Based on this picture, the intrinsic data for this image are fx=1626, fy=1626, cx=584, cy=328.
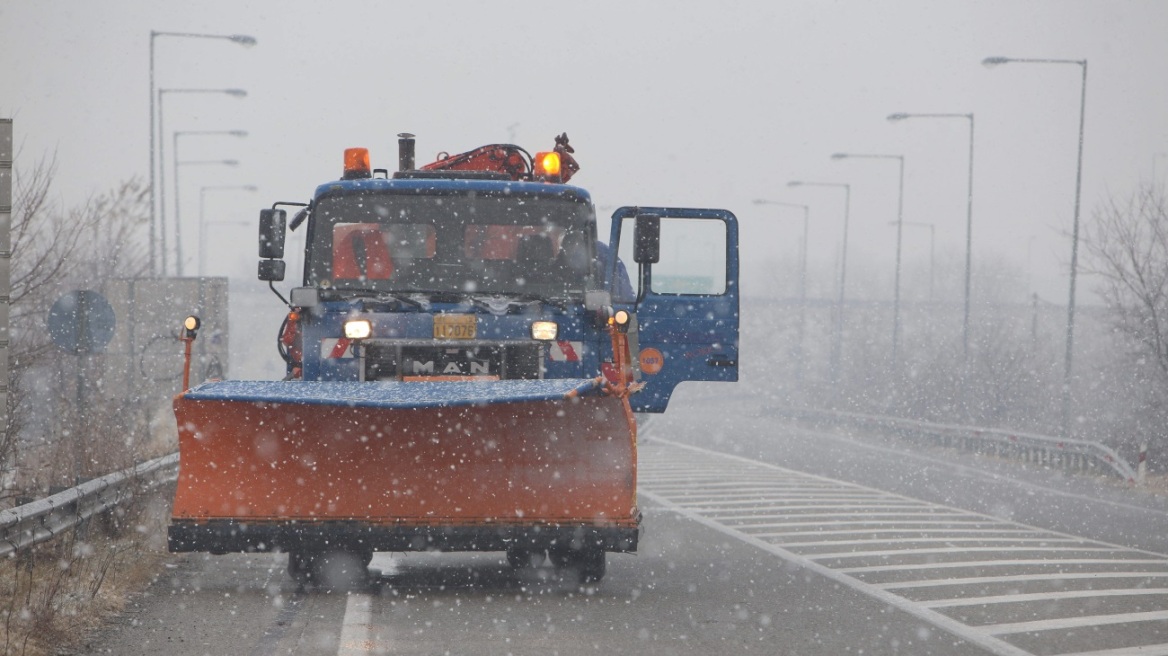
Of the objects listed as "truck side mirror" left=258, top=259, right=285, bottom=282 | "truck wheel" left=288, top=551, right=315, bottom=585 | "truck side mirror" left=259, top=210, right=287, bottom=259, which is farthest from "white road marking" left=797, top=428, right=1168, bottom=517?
"truck wheel" left=288, top=551, right=315, bottom=585

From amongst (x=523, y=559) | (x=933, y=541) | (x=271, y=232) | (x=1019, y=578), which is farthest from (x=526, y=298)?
(x=933, y=541)

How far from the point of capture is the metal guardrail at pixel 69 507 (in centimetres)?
924

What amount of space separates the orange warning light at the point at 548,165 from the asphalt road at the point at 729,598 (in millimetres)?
2902

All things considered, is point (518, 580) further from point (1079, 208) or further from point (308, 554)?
point (1079, 208)

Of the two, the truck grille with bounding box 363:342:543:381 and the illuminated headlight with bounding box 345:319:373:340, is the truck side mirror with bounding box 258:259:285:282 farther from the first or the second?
the truck grille with bounding box 363:342:543:381

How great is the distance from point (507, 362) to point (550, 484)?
1622mm

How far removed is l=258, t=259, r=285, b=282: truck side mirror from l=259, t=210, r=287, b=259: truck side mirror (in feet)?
0.17

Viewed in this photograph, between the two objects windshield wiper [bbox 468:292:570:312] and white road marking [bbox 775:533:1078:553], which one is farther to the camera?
white road marking [bbox 775:533:1078:553]

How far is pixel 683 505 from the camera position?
61.0ft

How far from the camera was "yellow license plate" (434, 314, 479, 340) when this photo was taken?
1051cm

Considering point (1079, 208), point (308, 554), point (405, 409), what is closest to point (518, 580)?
point (308, 554)

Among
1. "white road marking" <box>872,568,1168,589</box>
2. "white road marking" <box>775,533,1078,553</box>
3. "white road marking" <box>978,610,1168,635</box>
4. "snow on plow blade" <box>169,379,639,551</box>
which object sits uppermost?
"snow on plow blade" <box>169,379,639,551</box>

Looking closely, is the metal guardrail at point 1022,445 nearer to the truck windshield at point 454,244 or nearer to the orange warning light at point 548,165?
the orange warning light at point 548,165

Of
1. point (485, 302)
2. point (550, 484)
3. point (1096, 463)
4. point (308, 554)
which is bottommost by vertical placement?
point (1096, 463)
